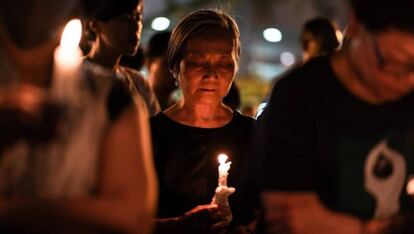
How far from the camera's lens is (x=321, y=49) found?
728 cm

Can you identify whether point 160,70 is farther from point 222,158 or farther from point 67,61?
point 67,61

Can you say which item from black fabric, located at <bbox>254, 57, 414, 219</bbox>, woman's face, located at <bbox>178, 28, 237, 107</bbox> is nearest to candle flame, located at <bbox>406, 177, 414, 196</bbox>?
black fabric, located at <bbox>254, 57, 414, 219</bbox>

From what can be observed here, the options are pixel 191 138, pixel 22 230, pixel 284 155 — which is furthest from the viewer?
pixel 191 138

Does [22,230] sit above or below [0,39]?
below

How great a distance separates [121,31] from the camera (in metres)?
5.13

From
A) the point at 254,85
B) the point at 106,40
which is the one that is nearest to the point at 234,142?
the point at 106,40

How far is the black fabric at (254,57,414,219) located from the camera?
2701mm

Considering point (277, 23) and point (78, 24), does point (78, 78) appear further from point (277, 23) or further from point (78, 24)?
point (277, 23)

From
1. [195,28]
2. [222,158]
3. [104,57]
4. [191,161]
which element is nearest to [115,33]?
[104,57]

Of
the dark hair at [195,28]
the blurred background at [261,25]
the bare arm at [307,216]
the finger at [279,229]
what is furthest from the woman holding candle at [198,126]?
the blurred background at [261,25]

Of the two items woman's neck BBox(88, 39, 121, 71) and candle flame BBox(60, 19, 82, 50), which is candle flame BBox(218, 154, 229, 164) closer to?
candle flame BBox(60, 19, 82, 50)

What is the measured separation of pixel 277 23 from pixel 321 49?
21.2 metres

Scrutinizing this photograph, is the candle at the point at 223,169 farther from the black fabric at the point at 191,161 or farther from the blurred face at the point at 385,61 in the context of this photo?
the blurred face at the point at 385,61

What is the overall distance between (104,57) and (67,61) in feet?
9.19
